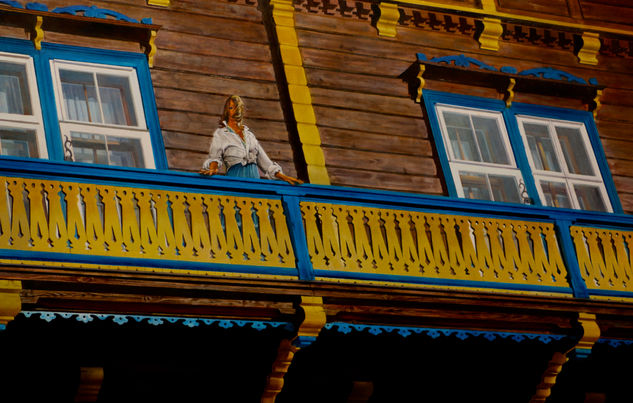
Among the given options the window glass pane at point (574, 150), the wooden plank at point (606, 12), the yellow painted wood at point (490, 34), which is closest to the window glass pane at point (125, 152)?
the yellow painted wood at point (490, 34)

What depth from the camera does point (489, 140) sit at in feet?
46.4

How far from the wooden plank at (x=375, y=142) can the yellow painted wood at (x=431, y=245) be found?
4.62 feet

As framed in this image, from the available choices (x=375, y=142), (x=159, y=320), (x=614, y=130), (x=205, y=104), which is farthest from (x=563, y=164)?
(x=159, y=320)

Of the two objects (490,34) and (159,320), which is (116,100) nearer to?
(159,320)

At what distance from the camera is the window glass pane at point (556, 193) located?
14054 mm

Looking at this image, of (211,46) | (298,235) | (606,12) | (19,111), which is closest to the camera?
(298,235)

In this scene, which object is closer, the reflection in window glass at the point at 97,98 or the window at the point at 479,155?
the reflection in window glass at the point at 97,98

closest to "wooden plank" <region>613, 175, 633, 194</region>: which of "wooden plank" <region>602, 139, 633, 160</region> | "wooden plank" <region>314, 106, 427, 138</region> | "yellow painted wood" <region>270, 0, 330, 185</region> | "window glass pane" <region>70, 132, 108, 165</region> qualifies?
"wooden plank" <region>602, 139, 633, 160</region>

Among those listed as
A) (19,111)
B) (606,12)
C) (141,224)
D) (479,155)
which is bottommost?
(141,224)

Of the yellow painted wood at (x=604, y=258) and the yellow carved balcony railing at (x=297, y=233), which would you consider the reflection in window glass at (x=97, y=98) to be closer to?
the yellow carved balcony railing at (x=297, y=233)

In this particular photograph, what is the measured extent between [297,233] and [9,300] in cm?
291

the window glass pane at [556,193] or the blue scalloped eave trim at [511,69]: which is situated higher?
the blue scalloped eave trim at [511,69]

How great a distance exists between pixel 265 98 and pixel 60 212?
382cm

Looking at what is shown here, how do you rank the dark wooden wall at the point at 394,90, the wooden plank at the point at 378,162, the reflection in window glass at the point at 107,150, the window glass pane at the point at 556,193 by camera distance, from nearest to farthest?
the reflection in window glass at the point at 107,150, the wooden plank at the point at 378,162, the dark wooden wall at the point at 394,90, the window glass pane at the point at 556,193
